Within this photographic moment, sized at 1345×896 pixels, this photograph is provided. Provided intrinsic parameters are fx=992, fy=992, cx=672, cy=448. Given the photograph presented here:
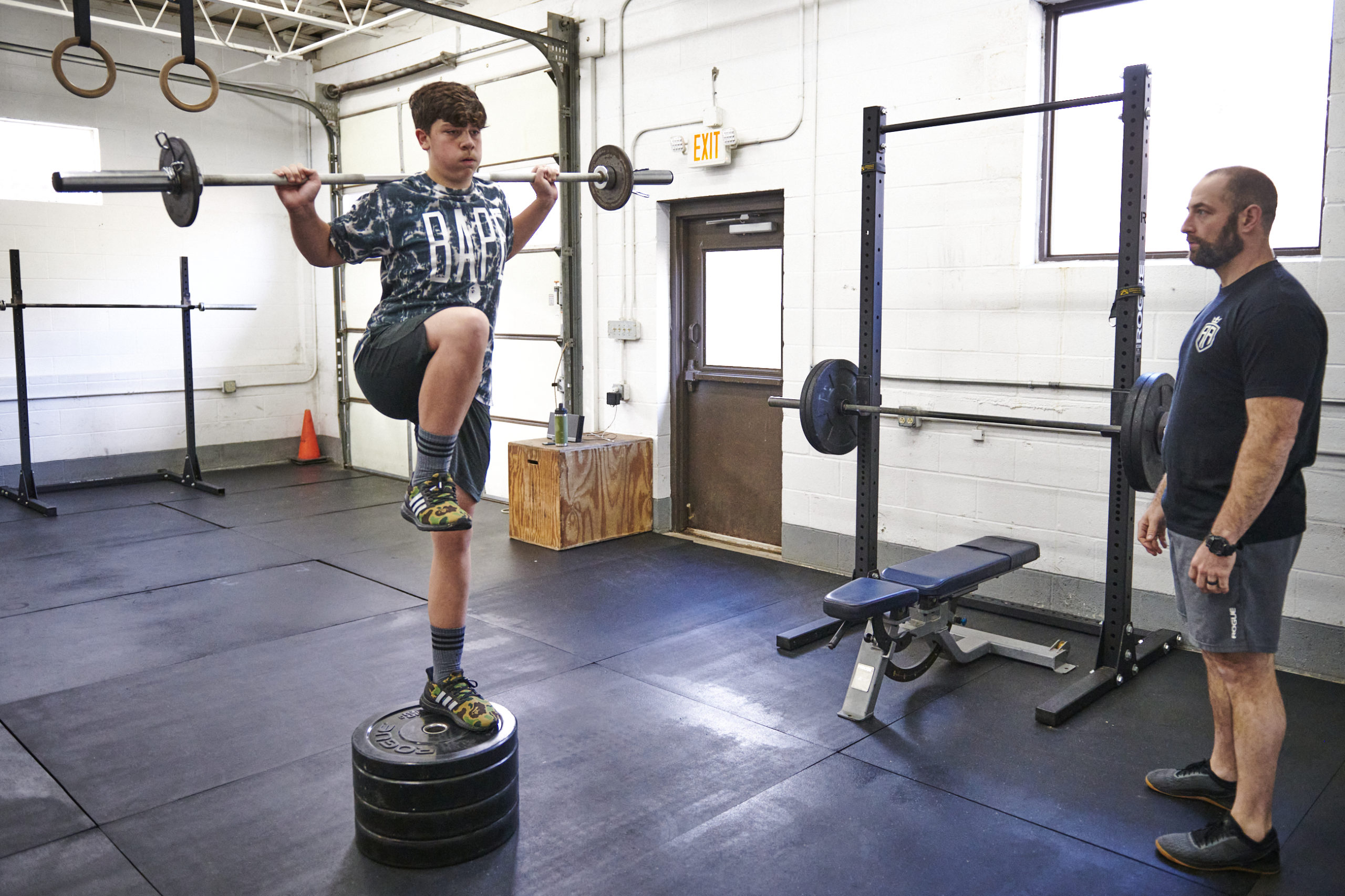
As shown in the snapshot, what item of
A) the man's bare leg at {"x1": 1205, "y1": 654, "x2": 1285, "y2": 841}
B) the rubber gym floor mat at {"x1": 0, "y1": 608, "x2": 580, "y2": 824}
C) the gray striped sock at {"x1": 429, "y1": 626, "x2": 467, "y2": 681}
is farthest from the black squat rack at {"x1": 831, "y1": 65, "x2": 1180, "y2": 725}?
the gray striped sock at {"x1": 429, "y1": 626, "x2": 467, "y2": 681}

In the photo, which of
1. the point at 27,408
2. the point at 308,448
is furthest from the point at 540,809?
the point at 308,448

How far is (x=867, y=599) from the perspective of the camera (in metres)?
2.77

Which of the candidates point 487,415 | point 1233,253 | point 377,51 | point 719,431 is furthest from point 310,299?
point 1233,253

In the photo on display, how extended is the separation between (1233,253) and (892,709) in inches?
64.2

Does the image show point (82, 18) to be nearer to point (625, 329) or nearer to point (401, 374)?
point (401, 374)

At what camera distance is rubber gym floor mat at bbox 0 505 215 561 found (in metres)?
5.12

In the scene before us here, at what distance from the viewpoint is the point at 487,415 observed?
234 cm

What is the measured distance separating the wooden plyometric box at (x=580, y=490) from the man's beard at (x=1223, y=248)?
335 cm

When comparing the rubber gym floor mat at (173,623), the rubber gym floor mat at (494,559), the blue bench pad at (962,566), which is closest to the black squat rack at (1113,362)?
the blue bench pad at (962,566)

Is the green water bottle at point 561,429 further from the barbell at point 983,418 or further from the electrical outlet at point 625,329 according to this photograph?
the barbell at point 983,418

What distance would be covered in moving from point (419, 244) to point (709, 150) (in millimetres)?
2999

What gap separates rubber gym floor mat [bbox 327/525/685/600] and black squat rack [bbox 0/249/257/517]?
6.97ft

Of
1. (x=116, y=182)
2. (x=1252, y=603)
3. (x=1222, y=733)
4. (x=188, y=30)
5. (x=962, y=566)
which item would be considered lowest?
(x=1222, y=733)

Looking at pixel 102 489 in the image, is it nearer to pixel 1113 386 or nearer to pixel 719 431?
pixel 719 431
